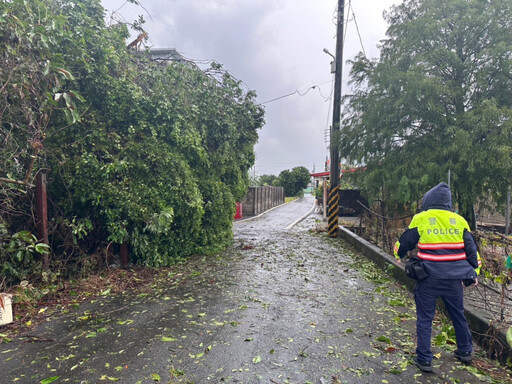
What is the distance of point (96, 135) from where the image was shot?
565cm

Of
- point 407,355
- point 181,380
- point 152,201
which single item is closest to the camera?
point 181,380

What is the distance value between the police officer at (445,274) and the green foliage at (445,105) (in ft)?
17.6

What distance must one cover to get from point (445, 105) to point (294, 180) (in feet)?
132

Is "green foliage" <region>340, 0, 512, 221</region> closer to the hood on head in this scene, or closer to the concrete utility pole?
the concrete utility pole

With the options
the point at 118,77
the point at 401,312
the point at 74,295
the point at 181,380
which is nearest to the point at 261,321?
the point at 181,380

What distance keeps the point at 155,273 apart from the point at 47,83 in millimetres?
3646

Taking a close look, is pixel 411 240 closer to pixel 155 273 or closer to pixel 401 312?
pixel 401 312

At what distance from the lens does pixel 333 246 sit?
9875 mm

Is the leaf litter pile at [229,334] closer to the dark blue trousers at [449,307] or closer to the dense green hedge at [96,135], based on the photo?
the dark blue trousers at [449,307]

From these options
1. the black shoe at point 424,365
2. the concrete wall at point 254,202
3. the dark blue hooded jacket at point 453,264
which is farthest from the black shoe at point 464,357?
the concrete wall at point 254,202

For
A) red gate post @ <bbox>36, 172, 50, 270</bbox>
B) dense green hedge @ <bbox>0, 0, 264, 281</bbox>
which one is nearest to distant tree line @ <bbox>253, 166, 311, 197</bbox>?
dense green hedge @ <bbox>0, 0, 264, 281</bbox>

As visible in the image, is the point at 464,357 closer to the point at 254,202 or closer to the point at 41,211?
the point at 41,211

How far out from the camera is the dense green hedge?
450cm

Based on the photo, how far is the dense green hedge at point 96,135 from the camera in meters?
4.50
